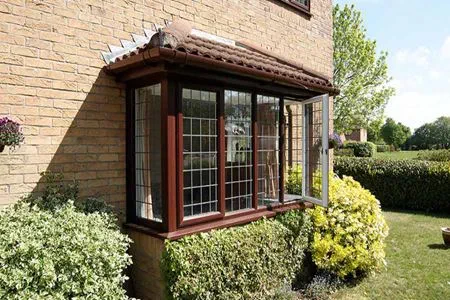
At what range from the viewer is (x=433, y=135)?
220 ft

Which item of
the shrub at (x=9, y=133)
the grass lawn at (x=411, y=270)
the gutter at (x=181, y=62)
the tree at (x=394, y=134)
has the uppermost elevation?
the tree at (x=394, y=134)

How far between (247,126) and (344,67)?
26395 millimetres

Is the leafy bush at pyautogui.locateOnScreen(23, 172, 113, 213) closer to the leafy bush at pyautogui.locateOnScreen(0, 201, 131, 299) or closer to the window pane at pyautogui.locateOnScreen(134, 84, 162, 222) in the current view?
the leafy bush at pyautogui.locateOnScreen(0, 201, 131, 299)

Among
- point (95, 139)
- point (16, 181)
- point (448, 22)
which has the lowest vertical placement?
point (16, 181)

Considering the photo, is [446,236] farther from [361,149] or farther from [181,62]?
[361,149]

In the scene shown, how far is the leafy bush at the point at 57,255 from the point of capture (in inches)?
140

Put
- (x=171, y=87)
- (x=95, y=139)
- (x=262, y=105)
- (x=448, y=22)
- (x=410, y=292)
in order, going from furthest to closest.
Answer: (x=448, y=22) < (x=262, y=105) < (x=410, y=292) < (x=95, y=139) < (x=171, y=87)

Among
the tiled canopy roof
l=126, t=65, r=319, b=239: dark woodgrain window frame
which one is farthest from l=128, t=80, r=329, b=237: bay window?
the tiled canopy roof

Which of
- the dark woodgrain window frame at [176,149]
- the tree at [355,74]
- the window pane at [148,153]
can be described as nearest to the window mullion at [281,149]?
the dark woodgrain window frame at [176,149]

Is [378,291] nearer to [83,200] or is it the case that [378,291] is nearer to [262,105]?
[262,105]

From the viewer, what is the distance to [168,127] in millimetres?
4773

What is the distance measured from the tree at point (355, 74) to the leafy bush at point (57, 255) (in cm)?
2791

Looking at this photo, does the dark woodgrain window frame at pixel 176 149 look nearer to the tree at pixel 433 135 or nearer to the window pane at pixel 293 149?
the window pane at pixel 293 149

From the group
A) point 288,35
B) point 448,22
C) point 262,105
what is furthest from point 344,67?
point 262,105
